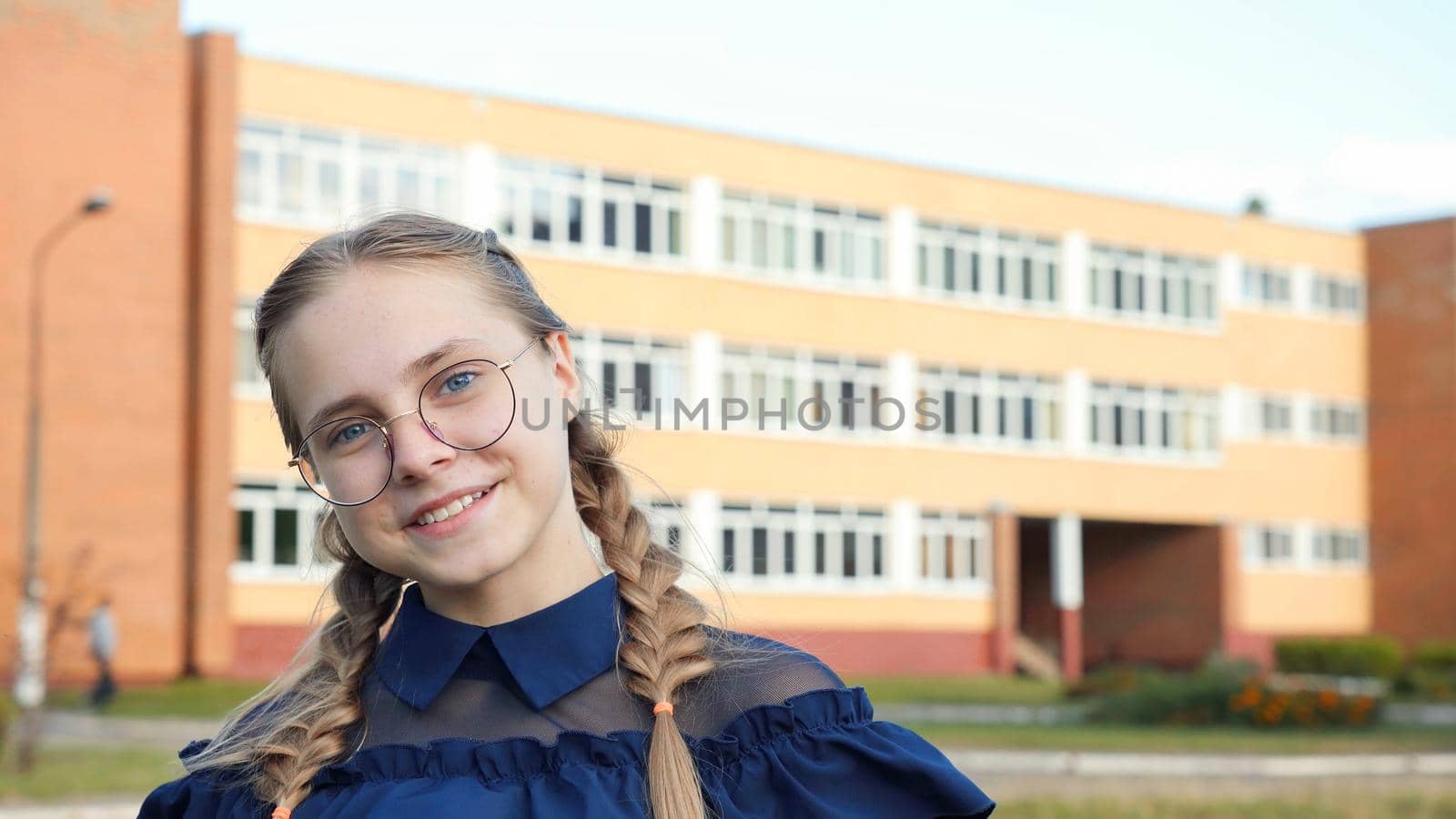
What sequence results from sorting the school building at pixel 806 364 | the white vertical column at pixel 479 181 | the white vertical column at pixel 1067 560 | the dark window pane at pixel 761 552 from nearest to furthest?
the school building at pixel 806 364 → the white vertical column at pixel 479 181 → the dark window pane at pixel 761 552 → the white vertical column at pixel 1067 560

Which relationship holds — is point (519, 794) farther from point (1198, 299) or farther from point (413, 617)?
point (1198, 299)

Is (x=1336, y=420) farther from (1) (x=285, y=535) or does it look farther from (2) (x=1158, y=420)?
(1) (x=285, y=535)

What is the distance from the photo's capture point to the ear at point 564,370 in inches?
98.3

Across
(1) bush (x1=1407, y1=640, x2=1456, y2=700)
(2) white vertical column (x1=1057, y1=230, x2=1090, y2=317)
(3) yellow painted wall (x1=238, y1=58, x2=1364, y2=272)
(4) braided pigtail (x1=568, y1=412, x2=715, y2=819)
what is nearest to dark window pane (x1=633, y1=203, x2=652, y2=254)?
(3) yellow painted wall (x1=238, y1=58, x2=1364, y2=272)

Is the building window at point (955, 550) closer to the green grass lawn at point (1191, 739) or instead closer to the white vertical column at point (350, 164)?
the white vertical column at point (350, 164)

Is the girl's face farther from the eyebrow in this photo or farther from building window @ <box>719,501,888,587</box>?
building window @ <box>719,501,888,587</box>

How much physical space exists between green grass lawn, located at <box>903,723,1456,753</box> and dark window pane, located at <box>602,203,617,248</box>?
16379mm

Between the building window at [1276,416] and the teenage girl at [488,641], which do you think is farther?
the building window at [1276,416]

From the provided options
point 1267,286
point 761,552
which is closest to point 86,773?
point 761,552

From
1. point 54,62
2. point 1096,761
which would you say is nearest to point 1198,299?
point 54,62

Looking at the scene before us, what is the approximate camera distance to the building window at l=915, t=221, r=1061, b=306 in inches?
1603

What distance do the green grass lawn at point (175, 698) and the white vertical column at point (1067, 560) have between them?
1852 cm

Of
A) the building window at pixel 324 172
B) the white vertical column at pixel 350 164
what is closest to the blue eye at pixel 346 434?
the building window at pixel 324 172

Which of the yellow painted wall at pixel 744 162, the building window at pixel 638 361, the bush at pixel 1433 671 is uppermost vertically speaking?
the yellow painted wall at pixel 744 162
